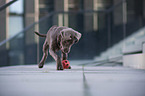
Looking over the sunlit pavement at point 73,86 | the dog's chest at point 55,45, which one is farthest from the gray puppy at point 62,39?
the sunlit pavement at point 73,86

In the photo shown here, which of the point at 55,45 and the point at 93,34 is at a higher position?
the point at 93,34

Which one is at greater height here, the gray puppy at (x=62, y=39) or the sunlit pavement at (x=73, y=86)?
the gray puppy at (x=62, y=39)

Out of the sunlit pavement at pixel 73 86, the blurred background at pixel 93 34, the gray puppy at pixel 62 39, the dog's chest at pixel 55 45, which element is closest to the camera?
the sunlit pavement at pixel 73 86

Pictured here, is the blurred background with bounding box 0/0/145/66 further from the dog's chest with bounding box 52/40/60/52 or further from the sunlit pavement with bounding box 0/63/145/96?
the sunlit pavement with bounding box 0/63/145/96

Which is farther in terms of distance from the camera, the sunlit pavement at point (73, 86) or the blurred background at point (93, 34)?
the blurred background at point (93, 34)

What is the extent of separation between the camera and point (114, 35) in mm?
3842

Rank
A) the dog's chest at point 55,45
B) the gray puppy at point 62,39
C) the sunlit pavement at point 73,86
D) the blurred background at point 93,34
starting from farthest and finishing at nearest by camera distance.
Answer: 1. the blurred background at point 93,34
2. the dog's chest at point 55,45
3. the gray puppy at point 62,39
4. the sunlit pavement at point 73,86

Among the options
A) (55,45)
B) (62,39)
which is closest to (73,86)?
(62,39)

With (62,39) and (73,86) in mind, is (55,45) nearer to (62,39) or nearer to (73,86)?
(62,39)

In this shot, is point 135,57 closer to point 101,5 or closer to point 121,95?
point 121,95

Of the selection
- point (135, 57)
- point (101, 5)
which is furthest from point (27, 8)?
point (135, 57)

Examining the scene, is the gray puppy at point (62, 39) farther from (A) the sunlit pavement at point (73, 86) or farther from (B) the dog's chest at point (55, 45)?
(A) the sunlit pavement at point (73, 86)

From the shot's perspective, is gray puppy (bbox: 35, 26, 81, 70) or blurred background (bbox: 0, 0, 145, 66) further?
blurred background (bbox: 0, 0, 145, 66)

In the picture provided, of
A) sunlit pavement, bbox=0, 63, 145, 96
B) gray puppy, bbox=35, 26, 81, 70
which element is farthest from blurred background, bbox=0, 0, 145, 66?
sunlit pavement, bbox=0, 63, 145, 96
